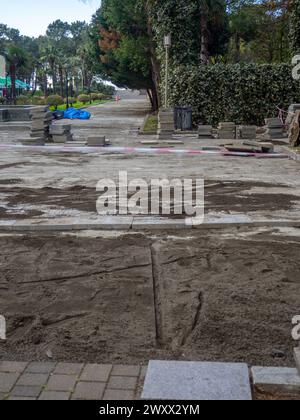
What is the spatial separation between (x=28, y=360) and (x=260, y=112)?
23188 mm

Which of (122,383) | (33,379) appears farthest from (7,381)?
(122,383)

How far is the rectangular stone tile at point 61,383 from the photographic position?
3.30m

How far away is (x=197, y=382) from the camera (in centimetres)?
332

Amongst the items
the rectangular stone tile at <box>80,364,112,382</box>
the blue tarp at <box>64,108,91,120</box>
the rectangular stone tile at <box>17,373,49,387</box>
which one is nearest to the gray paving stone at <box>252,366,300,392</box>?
the rectangular stone tile at <box>80,364,112,382</box>

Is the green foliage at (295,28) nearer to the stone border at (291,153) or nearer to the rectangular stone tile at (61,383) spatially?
the stone border at (291,153)

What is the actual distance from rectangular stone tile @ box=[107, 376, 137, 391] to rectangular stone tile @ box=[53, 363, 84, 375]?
27 cm

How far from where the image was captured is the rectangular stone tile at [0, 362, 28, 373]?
3566 millimetres

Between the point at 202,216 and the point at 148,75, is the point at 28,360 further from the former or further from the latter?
the point at 148,75

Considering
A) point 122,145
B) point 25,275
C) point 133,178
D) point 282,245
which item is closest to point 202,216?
point 282,245

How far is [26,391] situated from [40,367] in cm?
33

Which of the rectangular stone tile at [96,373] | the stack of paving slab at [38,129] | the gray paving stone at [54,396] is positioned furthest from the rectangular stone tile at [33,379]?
the stack of paving slab at [38,129]

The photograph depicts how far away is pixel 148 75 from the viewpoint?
40.9 meters

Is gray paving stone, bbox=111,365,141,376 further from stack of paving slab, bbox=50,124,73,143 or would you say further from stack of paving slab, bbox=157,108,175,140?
stack of paving slab, bbox=157,108,175,140

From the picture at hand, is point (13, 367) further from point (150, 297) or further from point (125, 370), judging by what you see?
point (150, 297)
